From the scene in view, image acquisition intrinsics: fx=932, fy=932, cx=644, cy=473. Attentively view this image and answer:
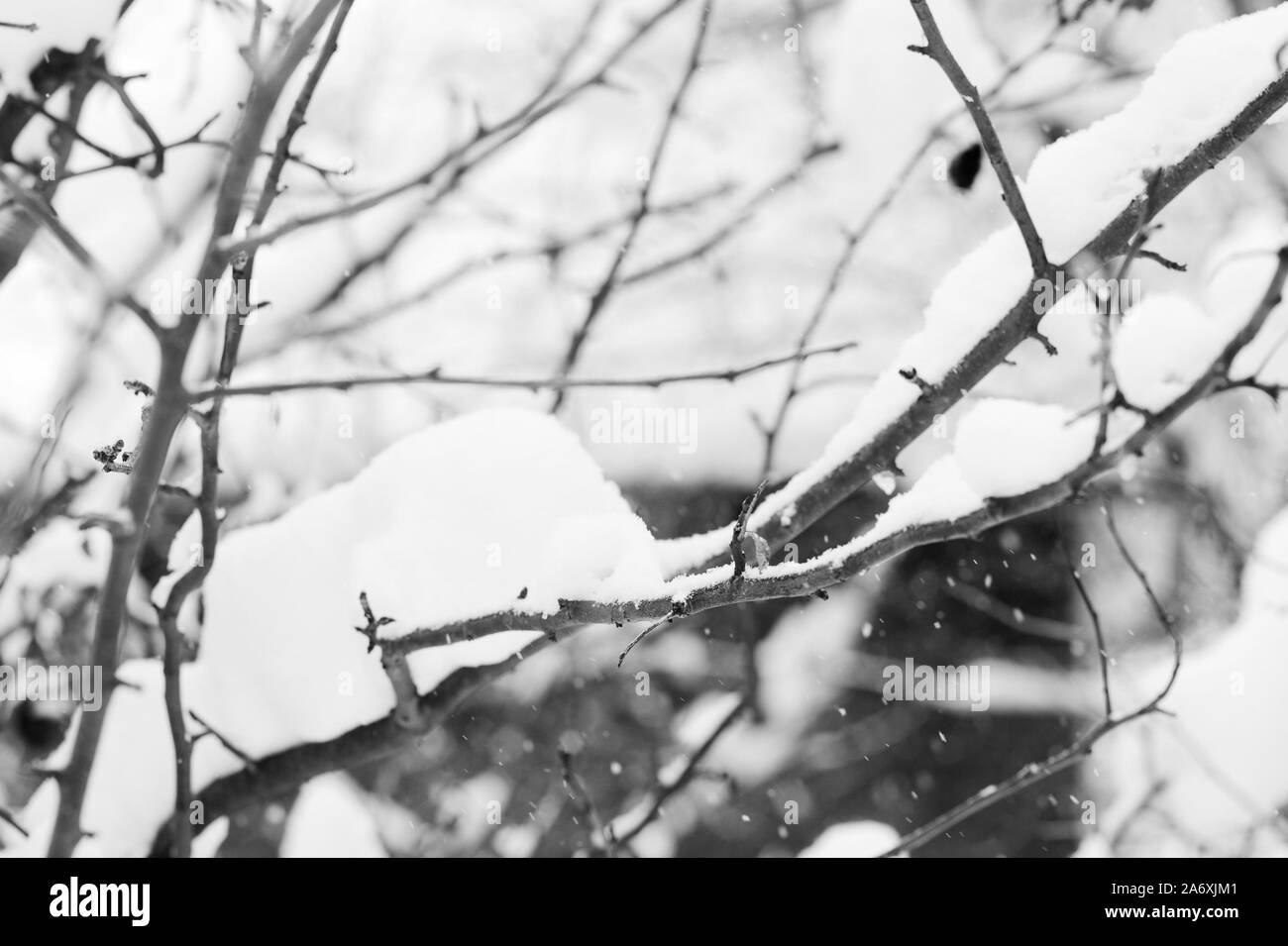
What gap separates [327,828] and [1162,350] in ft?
6.54

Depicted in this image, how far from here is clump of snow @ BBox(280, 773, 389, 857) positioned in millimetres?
2068

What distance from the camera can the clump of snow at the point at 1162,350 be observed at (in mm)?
1178

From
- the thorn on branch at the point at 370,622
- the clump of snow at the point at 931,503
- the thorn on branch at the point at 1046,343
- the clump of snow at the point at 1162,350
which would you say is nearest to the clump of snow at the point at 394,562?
the thorn on branch at the point at 370,622

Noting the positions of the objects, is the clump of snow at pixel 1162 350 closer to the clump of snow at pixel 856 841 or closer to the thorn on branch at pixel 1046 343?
the thorn on branch at pixel 1046 343

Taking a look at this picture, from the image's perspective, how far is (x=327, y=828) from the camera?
2193 mm

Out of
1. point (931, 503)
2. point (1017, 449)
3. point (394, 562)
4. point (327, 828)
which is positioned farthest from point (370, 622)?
point (327, 828)

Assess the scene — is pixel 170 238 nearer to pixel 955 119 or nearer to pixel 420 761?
pixel 955 119

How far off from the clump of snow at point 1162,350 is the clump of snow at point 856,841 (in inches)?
42.5

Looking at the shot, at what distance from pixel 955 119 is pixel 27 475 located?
192 cm

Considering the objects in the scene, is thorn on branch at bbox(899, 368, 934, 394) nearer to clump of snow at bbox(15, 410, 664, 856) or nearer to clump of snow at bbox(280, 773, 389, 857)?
clump of snow at bbox(15, 410, 664, 856)

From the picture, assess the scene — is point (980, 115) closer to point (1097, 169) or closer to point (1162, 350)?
point (1097, 169)

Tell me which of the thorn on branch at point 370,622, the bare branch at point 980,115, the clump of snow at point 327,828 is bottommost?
the clump of snow at point 327,828
